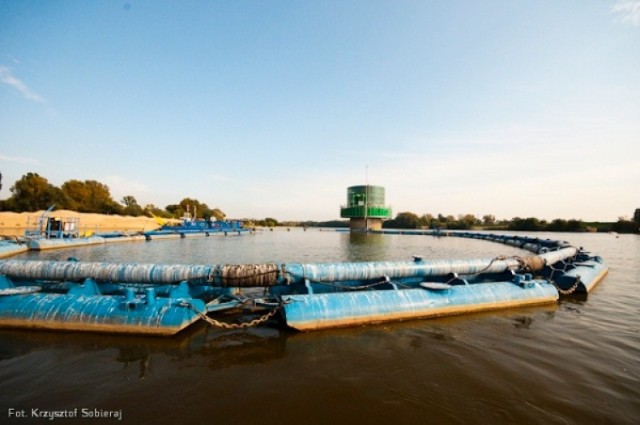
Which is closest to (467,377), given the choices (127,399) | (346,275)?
(346,275)

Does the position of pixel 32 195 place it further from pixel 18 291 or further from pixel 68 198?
pixel 18 291

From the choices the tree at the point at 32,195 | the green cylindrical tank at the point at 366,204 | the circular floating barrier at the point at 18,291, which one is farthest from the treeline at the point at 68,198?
the circular floating barrier at the point at 18,291

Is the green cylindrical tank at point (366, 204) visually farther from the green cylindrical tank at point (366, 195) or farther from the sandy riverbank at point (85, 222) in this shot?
the sandy riverbank at point (85, 222)

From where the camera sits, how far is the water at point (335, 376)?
4.43m

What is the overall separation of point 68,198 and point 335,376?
9944cm

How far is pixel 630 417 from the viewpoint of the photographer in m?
4.43

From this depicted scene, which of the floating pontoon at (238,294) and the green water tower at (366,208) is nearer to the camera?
the floating pontoon at (238,294)

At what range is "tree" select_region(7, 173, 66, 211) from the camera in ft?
226

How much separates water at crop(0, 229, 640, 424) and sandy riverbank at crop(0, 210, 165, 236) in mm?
49394

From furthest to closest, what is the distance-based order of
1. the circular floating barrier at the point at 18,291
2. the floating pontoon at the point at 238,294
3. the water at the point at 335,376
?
the circular floating barrier at the point at 18,291 < the floating pontoon at the point at 238,294 < the water at the point at 335,376

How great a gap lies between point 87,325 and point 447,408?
27.5ft

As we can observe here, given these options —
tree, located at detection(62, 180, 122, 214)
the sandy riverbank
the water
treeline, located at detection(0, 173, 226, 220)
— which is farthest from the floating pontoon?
tree, located at detection(62, 180, 122, 214)

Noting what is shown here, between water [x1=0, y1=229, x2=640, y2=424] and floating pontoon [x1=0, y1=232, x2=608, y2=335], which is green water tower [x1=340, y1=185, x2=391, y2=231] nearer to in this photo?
floating pontoon [x1=0, y1=232, x2=608, y2=335]

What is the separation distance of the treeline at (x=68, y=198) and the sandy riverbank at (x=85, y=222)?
746 cm
